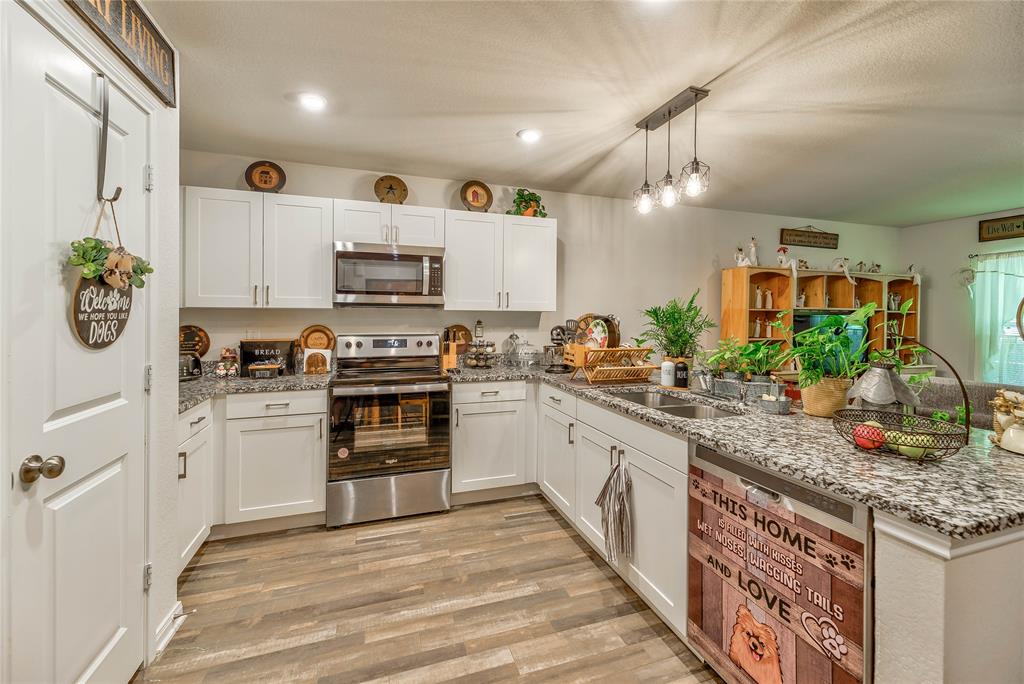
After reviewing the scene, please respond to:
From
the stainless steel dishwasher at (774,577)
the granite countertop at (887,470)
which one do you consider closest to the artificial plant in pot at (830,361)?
the granite countertop at (887,470)

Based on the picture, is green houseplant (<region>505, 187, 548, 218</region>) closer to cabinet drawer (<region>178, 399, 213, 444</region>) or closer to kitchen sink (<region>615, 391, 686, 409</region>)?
kitchen sink (<region>615, 391, 686, 409</region>)

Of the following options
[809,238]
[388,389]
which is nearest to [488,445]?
[388,389]

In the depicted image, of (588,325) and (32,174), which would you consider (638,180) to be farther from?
(32,174)

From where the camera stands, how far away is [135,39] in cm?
149

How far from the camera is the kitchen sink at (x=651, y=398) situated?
7.71 ft

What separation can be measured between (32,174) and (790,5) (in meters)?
2.42

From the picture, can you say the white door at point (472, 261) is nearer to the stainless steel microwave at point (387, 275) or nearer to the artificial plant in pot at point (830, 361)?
the stainless steel microwave at point (387, 275)

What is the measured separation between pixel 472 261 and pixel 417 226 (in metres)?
0.48

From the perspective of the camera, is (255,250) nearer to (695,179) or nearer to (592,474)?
(592,474)

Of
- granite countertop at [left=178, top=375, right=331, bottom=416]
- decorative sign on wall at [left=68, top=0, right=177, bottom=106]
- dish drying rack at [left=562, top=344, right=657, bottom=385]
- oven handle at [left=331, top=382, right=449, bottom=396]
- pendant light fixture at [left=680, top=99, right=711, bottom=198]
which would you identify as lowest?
oven handle at [left=331, top=382, right=449, bottom=396]

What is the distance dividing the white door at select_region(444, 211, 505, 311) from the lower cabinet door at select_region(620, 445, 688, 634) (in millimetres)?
1733

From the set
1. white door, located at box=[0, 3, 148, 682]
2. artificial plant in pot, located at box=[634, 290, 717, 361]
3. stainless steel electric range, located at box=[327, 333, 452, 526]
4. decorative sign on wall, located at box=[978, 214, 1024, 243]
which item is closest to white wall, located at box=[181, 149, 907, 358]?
stainless steel electric range, located at box=[327, 333, 452, 526]

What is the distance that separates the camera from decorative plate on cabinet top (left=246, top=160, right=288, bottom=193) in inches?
117

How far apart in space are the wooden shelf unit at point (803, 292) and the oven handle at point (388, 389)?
9.77 ft
